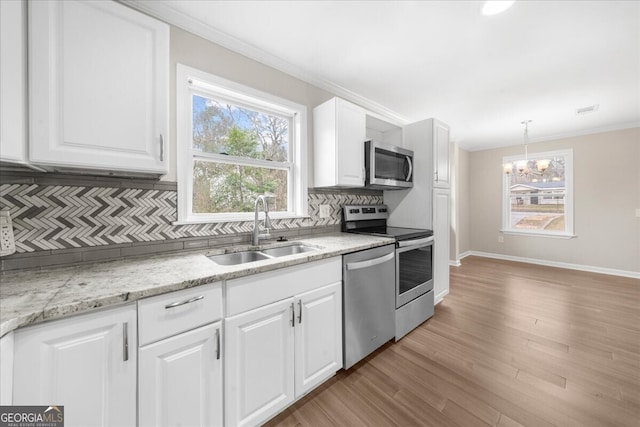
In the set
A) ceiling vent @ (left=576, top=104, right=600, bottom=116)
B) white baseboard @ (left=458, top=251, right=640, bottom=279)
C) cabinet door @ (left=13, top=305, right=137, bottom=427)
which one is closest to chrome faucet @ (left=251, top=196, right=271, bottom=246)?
cabinet door @ (left=13, top=305, right=137, bottom=427)

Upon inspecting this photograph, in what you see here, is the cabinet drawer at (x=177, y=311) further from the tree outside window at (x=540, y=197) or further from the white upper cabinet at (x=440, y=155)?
the tree outside window at (x=540, y=197)

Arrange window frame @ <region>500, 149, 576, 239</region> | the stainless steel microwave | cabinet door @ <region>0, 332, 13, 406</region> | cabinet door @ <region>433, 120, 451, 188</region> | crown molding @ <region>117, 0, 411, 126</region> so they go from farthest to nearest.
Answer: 1. window frame @ <region>500, 149, 576, 239</region>
2. cabinet door @ <region>433, 120, 451, 188</region>
3. the stainless steel microwave
4. crown molding @ <region>117, 0, 411, 126</region>
5. cabinet door @ <region>0, 332, 13, 406</region>

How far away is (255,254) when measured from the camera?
5.92 ft

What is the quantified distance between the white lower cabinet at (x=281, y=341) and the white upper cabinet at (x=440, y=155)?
1.68 metres

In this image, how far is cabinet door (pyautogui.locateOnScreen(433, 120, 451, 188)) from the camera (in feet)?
8.61

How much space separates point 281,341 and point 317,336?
275 millimetres

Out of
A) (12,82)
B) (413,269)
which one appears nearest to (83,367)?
(12,82)

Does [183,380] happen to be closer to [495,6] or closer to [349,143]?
[349,143]

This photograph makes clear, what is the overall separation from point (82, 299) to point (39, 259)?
0.69 meters

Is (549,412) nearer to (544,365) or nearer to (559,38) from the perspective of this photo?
(544,365)

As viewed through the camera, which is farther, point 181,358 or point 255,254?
point 255,254

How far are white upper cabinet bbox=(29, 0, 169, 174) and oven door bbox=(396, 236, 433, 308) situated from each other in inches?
75.9

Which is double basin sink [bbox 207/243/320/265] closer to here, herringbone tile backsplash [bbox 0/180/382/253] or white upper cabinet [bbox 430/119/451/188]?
herringbone tile backsplash [bbox 0/180/382/253]

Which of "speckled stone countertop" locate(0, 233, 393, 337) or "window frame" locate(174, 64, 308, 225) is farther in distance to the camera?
"window frame" locate(174, 64, 308, 225)
